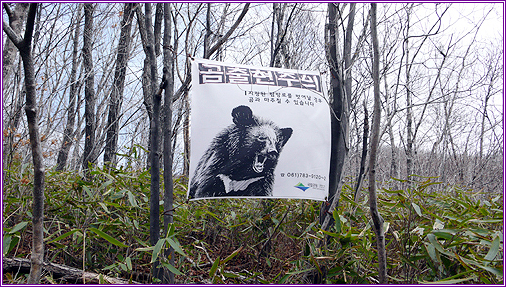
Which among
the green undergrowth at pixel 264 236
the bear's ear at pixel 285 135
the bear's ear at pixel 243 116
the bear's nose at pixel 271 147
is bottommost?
the green undergrowth at pixel 264 236

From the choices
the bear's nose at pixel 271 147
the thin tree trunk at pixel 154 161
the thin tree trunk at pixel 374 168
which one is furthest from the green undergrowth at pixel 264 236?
the bear's nose at pixel 271 147

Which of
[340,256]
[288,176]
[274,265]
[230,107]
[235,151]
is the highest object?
[230,107]

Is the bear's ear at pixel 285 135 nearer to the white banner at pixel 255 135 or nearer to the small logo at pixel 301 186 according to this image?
the white banner at pixel 255 135

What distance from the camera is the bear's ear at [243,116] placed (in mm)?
2146

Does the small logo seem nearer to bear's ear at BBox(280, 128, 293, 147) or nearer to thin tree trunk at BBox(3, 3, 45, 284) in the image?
bear's ear at BBox(280, 128, 293, 147)

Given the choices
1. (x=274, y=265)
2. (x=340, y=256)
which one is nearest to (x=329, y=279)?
(x=340, y=256)

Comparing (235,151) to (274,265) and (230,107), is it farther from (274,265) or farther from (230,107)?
(274,265)

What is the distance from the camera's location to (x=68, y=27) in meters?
4.50

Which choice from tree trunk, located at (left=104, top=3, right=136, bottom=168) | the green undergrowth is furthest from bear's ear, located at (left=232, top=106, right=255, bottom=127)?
tree trunk, located at (left=104, top=3, right=136, bottom=168)

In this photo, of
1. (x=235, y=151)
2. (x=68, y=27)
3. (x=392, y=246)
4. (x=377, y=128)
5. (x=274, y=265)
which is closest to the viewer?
(x=377, y=128)

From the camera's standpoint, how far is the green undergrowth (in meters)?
1.68

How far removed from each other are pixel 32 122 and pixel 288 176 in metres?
1.49

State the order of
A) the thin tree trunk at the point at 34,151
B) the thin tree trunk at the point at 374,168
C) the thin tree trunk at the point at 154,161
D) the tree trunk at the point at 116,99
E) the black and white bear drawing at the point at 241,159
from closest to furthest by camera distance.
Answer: the thin tree trunk at the point at 34,151
the thin tree trunk at the point at 374,168
the thin tree trunk at the point at 154,161
the black and white bear drawing at the point at 241,159
the tree trunk at the point at 116,99

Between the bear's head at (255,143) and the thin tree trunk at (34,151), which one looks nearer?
the thin tree trunk at (34,151)
